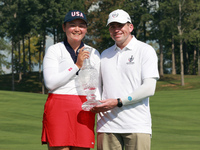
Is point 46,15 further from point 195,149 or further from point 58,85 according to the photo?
point 58,85

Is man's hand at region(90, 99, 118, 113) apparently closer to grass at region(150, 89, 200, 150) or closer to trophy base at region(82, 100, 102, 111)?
trophy base at region(82, 100, 102, 111)

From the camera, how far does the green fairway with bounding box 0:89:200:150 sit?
36.1 feet

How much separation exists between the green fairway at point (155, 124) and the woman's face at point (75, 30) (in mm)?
5831

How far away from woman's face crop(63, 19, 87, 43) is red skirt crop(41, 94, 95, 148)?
0.81 meters

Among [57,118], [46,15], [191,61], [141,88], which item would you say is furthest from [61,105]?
[191,61]

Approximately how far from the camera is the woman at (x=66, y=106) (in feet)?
16.2

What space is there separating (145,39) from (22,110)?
1706 inches

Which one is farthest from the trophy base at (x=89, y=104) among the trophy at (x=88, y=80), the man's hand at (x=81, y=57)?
the man's hand at (x=81, y=57)

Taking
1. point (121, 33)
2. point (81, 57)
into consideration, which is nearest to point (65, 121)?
point (81, 57)

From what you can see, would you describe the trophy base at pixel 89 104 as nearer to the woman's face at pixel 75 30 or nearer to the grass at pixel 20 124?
the woman's face at pixel 75 30

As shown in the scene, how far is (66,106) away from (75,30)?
1.06 m

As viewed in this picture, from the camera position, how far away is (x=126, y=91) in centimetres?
490

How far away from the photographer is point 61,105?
16.3 ft

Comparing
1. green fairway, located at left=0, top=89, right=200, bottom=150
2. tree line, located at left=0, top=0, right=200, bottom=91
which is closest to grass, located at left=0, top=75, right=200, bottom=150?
green fairway, located at left=0, top=89, right=200, bottom=150
